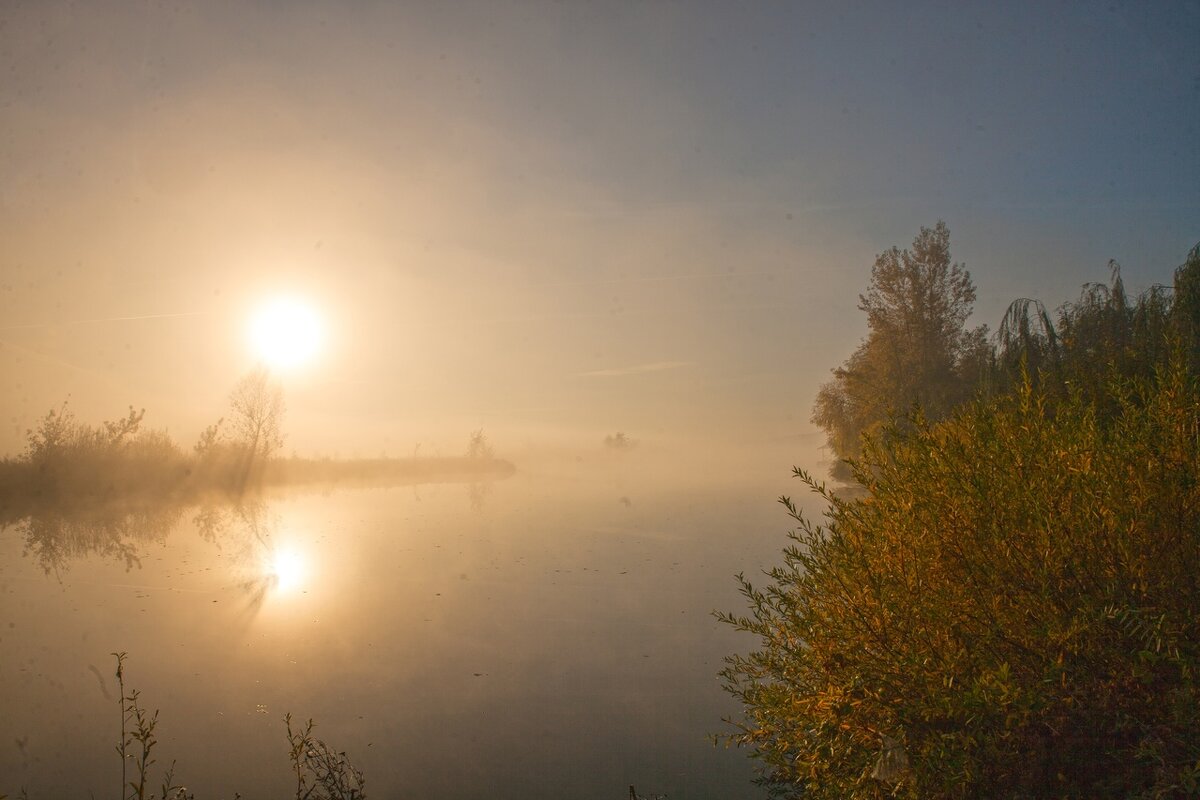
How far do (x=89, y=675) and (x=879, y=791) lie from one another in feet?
34.2

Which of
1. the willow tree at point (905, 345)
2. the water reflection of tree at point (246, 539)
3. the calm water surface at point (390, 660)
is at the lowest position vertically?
the calm water surface at point (390, 660)

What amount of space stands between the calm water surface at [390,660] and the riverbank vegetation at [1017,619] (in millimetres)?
2607

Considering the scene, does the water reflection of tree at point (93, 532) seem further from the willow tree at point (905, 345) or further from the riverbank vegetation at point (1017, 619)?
the willow tree at point (905, 345)

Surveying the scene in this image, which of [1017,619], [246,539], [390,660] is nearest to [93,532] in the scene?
[246,539]

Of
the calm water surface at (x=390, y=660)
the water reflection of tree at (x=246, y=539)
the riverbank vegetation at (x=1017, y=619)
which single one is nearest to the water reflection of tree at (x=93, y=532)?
Result: the calm water surface at (x=390, y=660)

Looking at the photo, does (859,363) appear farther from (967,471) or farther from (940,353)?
(967,471)

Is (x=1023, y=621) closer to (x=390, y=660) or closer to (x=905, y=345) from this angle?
(x=390, y=660)

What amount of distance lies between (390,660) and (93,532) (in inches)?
781

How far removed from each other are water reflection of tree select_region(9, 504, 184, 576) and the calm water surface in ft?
0.75

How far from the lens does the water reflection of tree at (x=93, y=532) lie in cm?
1848

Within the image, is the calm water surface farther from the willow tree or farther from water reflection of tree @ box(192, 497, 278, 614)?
the willow tree

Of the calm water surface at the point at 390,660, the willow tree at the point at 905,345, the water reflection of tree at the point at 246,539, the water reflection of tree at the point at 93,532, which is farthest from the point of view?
the willow tree at the point at 905,345

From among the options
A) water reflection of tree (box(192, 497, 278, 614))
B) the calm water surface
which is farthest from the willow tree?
water reflection of tree (box(192, 497, 278, 614))

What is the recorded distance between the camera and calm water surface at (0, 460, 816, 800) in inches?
268
